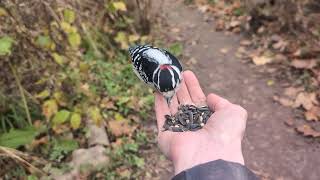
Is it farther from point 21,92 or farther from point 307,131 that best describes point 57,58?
point 307,131

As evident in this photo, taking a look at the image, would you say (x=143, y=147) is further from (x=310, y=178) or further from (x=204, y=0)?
(x=204, y=0)

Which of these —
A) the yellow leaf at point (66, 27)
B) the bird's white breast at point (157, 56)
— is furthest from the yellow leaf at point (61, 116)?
the bird's white breast at point (157, 56)

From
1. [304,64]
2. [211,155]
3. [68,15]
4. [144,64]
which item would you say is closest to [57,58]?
[68,15]

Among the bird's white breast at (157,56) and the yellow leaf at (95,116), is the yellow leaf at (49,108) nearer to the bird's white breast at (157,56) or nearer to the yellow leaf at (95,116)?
the yellow leaf at (95,116)

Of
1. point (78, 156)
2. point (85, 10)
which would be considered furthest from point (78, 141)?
point (85, 10)

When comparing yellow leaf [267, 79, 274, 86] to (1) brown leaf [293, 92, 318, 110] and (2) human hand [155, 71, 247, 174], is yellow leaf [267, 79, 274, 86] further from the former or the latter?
(2) human hand [155, 71, 247, 174]

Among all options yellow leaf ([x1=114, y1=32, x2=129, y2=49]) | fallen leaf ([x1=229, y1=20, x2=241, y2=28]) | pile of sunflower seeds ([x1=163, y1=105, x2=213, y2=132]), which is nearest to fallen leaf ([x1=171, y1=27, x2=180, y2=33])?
fallen leaf ([x1=229, y1=20, x2=241, y2=28])
